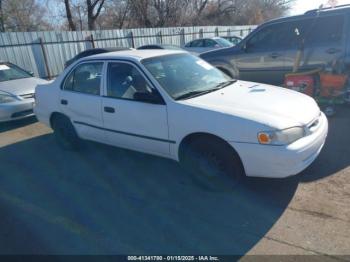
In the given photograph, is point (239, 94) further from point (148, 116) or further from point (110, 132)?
point (110, 132)

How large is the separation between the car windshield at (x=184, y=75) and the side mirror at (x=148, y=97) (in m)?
0.15

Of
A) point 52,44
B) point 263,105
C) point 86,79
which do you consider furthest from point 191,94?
point 52,44

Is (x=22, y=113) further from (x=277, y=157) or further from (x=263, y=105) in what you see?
(x=277, y=157)

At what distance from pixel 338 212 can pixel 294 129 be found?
918mm

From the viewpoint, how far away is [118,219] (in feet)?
10.0

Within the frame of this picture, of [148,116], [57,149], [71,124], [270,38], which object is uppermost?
[270,38]

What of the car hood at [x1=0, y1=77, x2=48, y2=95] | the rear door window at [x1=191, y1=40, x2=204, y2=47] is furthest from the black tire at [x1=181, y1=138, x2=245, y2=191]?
the rear door window at [x1=191, y1=40, x2=204, y2=47]

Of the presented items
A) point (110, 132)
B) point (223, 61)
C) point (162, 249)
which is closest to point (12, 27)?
point (223, 61)

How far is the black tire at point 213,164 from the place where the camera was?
313cm

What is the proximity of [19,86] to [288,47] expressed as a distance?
6283 millimetres

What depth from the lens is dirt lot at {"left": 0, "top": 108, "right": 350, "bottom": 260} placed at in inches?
103

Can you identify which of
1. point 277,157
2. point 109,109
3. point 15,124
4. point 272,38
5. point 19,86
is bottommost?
point 15,124

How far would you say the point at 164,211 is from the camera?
312cm

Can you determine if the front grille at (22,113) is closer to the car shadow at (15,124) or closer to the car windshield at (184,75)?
the car shadow at (15,124)
